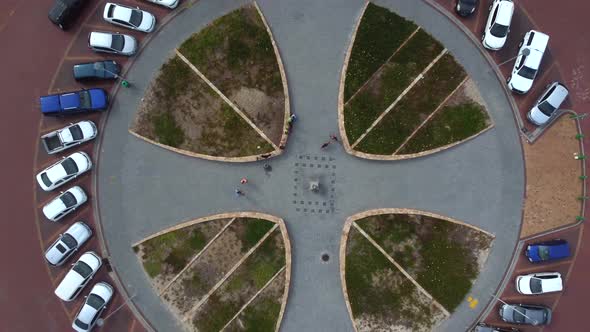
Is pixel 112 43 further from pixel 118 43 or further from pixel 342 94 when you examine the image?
pixel 342 94

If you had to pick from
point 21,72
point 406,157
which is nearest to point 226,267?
point 406,157

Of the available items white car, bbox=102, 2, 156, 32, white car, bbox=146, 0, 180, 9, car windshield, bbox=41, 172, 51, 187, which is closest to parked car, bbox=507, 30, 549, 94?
white car, bbox=146, 0, 180, 9

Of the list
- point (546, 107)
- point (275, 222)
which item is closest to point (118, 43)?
point (275, 222)

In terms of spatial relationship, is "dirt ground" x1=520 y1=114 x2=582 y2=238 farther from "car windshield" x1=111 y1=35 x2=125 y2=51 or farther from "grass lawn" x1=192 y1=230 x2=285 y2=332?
"car windshield" x1=111 y1=35 x2=125 y2=51

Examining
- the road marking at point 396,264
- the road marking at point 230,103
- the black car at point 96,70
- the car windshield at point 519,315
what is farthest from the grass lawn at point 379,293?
the black car at point 96,70

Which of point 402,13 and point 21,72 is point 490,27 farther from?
point 21,72
